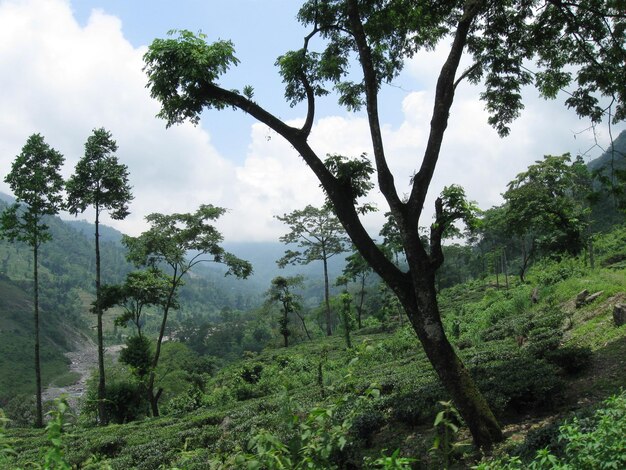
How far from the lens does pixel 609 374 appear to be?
6934 millimetres

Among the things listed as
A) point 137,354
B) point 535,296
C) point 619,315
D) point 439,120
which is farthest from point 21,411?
point 439,120

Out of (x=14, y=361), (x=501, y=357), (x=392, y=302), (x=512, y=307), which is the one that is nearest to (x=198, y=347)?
(x=14, y=361)

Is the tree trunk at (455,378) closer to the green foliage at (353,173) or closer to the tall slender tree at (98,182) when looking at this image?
the green foliage at (353,173)

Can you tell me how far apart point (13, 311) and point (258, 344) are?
6804 centimetres

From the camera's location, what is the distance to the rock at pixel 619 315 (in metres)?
9.07

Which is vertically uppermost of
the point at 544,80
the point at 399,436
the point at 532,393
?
the point at 544,80

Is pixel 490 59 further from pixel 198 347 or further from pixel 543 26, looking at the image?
pixel 198 347

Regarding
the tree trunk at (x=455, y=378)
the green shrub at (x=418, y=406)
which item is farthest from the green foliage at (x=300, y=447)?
the green shrub at (x=418, y=406)

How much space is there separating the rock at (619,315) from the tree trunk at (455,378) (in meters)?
5.46

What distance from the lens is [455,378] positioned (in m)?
5.48

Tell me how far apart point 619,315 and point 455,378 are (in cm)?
591

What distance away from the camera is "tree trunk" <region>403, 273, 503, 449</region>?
5.44 m

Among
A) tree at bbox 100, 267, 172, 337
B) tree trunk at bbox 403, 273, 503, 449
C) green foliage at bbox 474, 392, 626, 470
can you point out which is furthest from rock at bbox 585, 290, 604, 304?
tree at bbox 100, 267, 172, 337

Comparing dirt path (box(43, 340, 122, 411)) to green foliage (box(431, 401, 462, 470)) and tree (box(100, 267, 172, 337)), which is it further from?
green foliage (box(431, 401, 462, 470))
